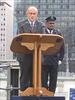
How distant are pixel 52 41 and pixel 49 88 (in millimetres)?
531

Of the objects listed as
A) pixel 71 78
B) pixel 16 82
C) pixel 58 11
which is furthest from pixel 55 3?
pixel 16 82

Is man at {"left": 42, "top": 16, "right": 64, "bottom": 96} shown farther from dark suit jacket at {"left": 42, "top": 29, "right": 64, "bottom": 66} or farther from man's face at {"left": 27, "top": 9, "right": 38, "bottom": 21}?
man's face at {"left": 27, "top": 9, "right": 38, "bottom": 21}

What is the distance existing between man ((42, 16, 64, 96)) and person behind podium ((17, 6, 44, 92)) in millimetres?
134

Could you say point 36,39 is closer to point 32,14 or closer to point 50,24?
point 32,14

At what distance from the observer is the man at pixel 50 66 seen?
4.49 m

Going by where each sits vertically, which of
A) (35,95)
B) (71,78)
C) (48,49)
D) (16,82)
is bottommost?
(71,78)

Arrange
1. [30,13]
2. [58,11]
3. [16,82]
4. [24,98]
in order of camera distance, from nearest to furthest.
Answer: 1. [24,98]
2. [30,13]
3. [16,82]
4. [58,11]

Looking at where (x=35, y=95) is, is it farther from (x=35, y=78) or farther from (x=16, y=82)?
(x=16, y=82)

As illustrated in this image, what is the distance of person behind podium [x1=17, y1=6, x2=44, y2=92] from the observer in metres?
4.39

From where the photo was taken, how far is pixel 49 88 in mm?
4602

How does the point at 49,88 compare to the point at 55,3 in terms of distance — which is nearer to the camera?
the point at 49,88

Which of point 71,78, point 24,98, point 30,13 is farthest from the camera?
A: point 71,78

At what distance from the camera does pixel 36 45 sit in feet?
13.8

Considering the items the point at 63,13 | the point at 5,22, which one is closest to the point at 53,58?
the point at 5,22
